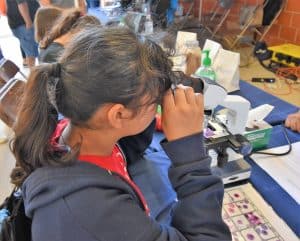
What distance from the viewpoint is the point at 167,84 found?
69 centimetres

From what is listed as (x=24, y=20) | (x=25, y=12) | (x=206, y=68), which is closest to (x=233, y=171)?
(x=206, y=68)

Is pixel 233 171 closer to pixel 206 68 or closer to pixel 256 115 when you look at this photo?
pixel 256 115

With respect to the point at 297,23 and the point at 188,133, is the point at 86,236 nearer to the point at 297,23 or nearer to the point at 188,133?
the point at 188,133

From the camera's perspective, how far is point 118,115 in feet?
2.05

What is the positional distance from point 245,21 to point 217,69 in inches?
86.3

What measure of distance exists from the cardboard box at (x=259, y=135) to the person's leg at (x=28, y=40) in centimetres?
279

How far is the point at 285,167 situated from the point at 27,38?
3.14 m

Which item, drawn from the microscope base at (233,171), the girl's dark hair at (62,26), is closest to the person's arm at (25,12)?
the girl's dark hair at (62,26)

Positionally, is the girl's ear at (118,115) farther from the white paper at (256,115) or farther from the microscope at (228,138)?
the white paper at (256,115)

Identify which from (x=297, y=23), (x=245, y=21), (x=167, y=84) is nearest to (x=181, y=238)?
(x=167, y=84)

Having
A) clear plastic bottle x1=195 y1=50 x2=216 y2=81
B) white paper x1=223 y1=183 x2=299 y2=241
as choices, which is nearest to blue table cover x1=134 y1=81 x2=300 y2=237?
white paper x1=223 y1=183 x2=299 y2=241

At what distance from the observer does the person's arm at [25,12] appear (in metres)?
2.97

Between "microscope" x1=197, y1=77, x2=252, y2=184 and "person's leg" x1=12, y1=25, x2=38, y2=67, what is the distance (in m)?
2.76

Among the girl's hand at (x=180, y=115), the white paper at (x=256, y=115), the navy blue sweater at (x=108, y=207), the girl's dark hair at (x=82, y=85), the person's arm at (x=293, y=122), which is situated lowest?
the person's arm at (x=293, y=122)
